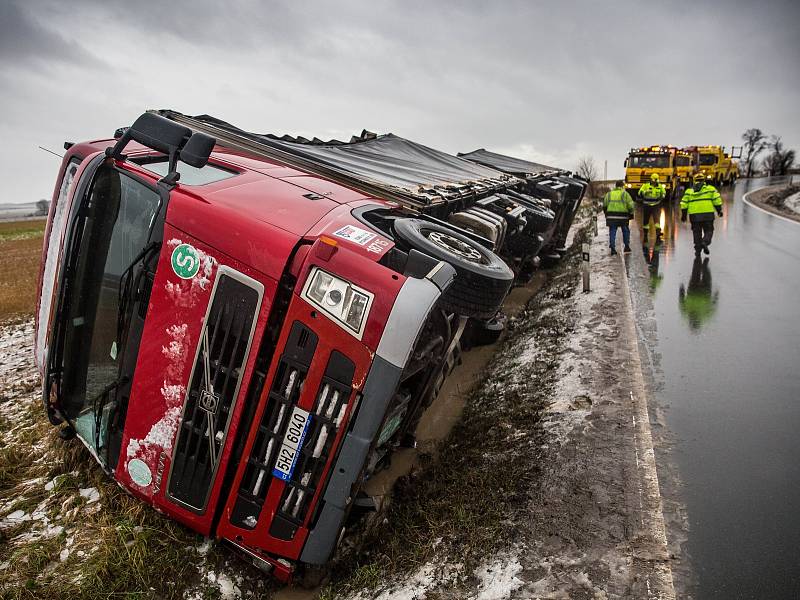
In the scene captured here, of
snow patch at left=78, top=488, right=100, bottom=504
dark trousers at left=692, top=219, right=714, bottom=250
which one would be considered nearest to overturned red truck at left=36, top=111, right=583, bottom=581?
snow patch at left=78, top=488, right=100, bottom=504

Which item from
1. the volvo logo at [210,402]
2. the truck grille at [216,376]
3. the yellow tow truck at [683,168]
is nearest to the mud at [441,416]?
the truck grille at [216,376]

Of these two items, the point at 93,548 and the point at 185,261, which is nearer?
the point at 185,261

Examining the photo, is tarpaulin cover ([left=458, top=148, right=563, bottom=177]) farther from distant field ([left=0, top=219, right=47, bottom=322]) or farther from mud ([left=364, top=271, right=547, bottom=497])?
distant field ([left=0, top=219, right=47, bottom=322])

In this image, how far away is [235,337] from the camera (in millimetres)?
2535

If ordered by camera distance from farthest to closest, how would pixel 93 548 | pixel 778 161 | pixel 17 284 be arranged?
pixel 778 161 < pixel 17 284 < pixel 93 548

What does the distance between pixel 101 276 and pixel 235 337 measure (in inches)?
37.2

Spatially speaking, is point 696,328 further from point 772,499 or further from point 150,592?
point 150,592

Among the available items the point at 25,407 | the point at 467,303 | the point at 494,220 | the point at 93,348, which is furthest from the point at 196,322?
the point at 25,407

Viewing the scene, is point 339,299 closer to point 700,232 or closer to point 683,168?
point 700,232

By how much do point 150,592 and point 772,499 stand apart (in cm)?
349

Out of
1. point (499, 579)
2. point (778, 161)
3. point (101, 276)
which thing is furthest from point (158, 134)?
point (778, 161)

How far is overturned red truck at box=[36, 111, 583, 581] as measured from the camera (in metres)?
2.42

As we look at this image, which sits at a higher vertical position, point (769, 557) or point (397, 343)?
point (397, 343)

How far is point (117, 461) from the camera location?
9.45 feet
